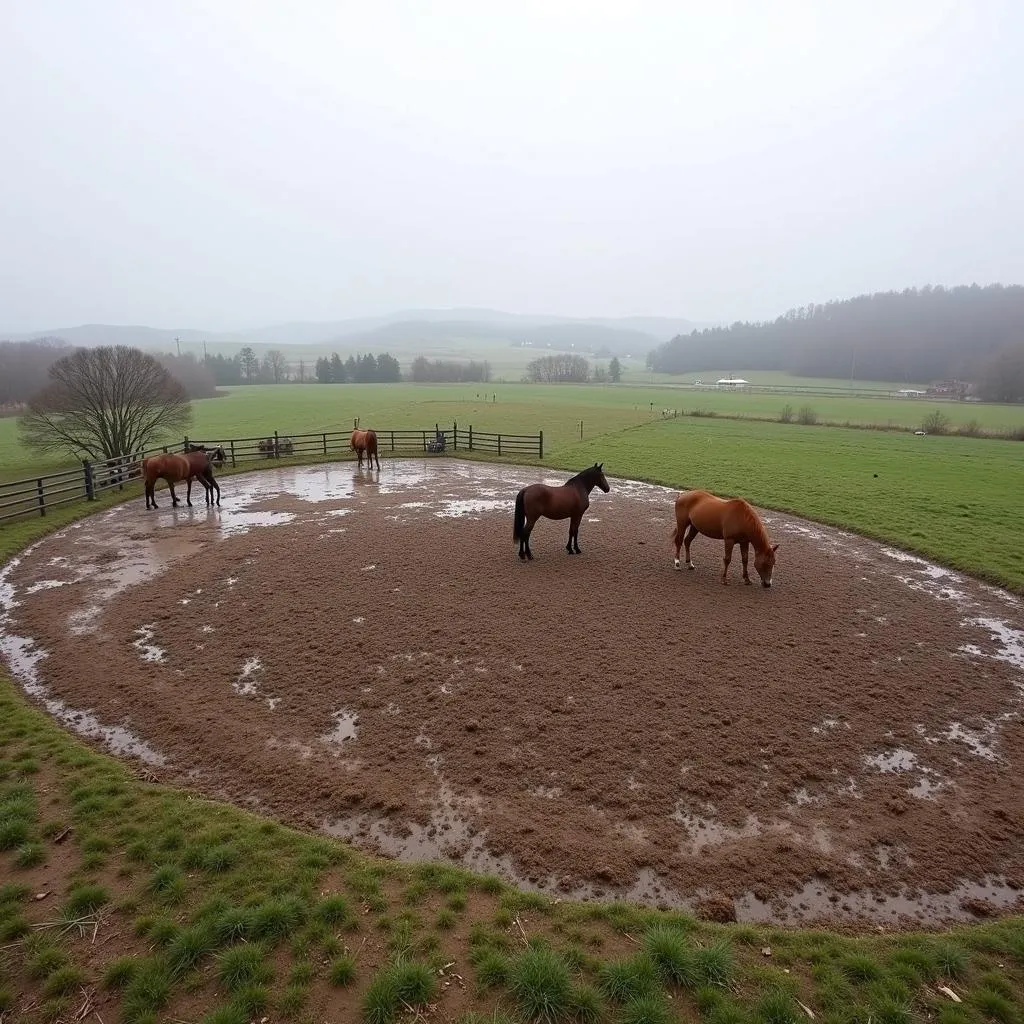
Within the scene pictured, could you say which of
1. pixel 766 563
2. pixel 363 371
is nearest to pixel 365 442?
pixel 766 563

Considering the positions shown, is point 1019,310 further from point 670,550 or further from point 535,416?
point 670,550

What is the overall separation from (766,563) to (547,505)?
3.94 metres

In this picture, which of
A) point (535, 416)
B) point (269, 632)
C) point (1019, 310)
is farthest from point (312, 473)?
point (1019, 310)

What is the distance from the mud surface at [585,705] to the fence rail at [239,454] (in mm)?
5144

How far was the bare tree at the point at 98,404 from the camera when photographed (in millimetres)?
21094

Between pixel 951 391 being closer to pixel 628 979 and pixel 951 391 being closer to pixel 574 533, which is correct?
pixel 574 533

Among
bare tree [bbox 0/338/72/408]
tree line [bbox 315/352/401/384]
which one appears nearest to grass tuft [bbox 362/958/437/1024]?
bare tree [bbox 0/338/72/408]

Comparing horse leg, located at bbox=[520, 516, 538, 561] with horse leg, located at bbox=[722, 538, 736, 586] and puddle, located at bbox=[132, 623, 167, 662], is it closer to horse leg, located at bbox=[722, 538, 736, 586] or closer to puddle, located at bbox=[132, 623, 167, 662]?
horse leg, located at bbox=[722, 538, 736, 586]

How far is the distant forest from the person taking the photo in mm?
81500

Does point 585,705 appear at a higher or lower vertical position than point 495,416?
lower

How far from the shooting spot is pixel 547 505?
10.7 metres

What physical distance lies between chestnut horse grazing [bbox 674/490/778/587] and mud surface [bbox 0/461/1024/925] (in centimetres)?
48

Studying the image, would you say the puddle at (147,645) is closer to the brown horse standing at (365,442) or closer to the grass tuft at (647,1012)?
the grass tuft at (647,1012)

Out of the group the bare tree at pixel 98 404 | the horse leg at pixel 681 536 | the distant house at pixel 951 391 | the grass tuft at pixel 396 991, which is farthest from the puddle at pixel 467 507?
the distant house at pixel 951 391
